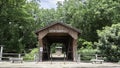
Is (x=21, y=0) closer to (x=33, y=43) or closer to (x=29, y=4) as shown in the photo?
(x=29, y=4)

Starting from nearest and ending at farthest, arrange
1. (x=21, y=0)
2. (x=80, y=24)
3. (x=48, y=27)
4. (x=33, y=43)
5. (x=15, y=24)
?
(x=48, y=27)
(x=21, y=0)
(x=15, y=24)
(x=80, y=24)
(x=33, y=43)

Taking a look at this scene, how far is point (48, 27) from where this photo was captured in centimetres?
1997

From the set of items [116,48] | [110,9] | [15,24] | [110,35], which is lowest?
[116,48]

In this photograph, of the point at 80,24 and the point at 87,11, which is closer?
the point at 87,11

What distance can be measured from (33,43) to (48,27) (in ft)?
95.9

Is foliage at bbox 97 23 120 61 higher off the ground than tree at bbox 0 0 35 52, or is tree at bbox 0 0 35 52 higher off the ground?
tree at bbox 0 0 35 52

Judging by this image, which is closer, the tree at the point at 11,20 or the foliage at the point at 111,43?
the foliage at the point at 111,43

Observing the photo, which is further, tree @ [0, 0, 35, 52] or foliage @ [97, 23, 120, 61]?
tree @ [0, 0, 35, 52]

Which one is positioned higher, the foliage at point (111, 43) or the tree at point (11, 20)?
the tree at point (11, 20)

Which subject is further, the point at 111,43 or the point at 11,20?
the point at 11,20

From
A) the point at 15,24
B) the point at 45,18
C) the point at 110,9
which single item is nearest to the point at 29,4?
the point at 15,24

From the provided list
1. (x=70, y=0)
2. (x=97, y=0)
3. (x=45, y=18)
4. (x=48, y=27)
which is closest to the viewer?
(x=48, y=27)

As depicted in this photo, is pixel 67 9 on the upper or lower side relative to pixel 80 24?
upper

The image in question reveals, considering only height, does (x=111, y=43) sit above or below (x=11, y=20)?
below
